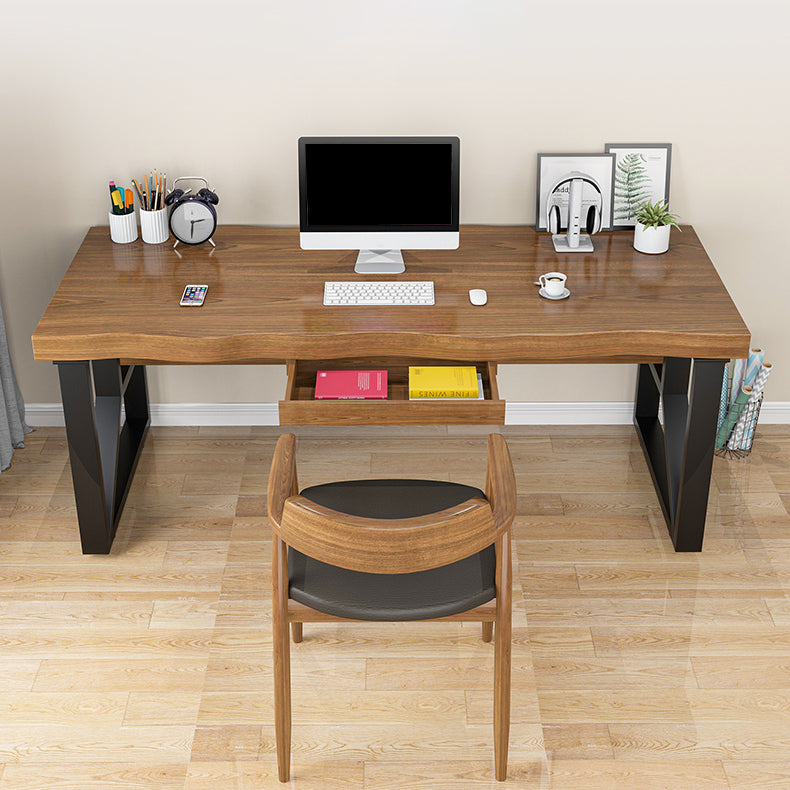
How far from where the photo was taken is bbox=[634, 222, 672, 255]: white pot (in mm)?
2852

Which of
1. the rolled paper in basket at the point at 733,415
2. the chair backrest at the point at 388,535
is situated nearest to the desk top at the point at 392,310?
the rolled paper in basket at the point at 733,415

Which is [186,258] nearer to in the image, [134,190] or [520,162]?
[134,190]

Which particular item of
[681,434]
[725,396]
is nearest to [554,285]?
[681,434]

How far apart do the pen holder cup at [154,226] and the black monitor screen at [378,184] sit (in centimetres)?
46

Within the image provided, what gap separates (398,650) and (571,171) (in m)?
1.51

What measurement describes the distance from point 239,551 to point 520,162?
144 centimetres

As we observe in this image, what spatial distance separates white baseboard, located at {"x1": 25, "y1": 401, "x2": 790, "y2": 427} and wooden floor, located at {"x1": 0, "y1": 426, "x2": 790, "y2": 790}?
0.61 feet

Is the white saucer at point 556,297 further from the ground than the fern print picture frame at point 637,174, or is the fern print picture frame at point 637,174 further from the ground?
the fern print picture frame at point 637,174

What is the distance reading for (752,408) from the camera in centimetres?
318

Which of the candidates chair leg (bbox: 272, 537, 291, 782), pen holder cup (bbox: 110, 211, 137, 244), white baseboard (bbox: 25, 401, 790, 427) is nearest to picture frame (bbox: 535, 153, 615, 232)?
white baseboard (bbox: 25, 401, 790, 427)

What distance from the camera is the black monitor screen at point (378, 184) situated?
2682 millimetres

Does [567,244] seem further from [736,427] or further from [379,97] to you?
[736,427]

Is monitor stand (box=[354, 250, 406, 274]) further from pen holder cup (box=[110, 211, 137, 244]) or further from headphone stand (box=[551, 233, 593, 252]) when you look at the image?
pen holder cup (box=[110, 211, 137, 244])

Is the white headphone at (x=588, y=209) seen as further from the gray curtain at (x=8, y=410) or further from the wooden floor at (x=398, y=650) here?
the gray curtain at (x=8, y=410)
